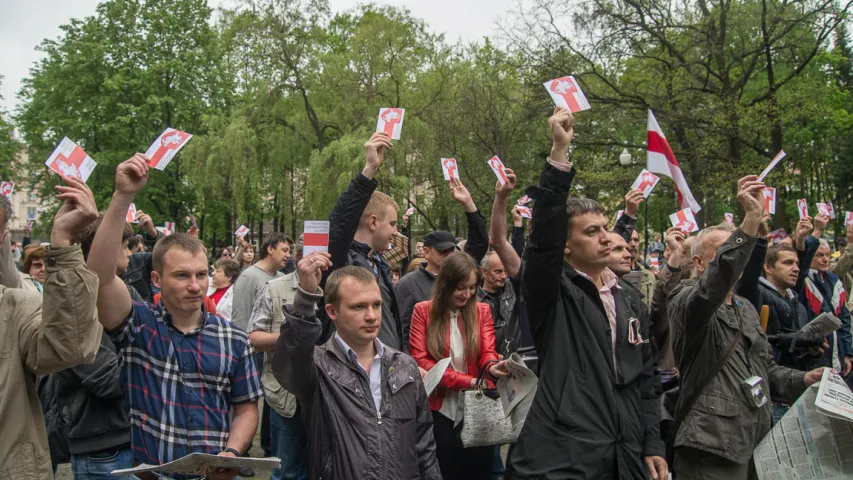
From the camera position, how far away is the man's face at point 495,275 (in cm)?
595

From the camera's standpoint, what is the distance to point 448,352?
15.8ft

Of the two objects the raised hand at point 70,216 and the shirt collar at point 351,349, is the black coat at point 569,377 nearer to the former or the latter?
the shirt collar at point 351,349

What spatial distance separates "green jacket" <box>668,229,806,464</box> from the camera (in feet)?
12.2

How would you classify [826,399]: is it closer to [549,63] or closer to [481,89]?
[549,63]

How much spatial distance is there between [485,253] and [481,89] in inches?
832

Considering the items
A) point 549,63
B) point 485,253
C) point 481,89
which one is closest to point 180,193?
point 481,89

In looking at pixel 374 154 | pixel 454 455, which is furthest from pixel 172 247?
pixel 454 455

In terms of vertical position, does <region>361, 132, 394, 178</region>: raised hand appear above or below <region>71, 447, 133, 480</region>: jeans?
above

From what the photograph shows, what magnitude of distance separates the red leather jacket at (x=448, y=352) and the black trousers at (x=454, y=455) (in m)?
0.14

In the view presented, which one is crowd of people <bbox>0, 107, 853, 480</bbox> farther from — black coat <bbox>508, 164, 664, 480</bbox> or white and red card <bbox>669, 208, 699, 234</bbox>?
white and red card <bbox>669, 208, 699, 234</bbox>

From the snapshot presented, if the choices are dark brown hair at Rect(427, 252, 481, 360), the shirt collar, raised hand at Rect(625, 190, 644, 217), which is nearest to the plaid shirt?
the shirt collar

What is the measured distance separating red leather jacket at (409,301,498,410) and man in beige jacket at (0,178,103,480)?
7.75 feet

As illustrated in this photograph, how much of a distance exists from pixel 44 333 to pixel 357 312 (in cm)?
134

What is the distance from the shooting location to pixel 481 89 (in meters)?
26.4
